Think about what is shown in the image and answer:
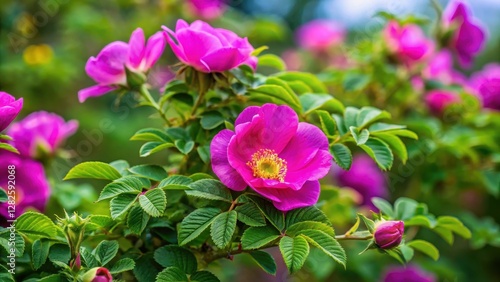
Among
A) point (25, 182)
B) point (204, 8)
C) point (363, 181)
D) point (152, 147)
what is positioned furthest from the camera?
point (204, 8)

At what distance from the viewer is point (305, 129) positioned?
674 mm

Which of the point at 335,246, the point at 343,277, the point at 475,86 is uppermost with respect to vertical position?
the point at 335,246

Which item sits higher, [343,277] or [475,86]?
[475,86]

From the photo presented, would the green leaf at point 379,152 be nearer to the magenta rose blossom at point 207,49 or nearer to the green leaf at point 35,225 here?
the magenta rose blossom at point 207,49

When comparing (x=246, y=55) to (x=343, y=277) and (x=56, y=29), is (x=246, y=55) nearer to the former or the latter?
(x=343, y=277)

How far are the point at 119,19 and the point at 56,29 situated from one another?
0.31 meters

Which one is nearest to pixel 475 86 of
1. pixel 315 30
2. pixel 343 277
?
pixel 343 277

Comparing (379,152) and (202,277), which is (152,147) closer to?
(202,277)

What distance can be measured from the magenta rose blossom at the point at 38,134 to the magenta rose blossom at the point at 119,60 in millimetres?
190

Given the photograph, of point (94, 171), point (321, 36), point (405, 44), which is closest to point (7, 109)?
point (94, 171)

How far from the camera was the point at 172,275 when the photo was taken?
1.94ft

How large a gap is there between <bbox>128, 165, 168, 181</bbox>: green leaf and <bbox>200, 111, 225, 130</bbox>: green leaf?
7cm

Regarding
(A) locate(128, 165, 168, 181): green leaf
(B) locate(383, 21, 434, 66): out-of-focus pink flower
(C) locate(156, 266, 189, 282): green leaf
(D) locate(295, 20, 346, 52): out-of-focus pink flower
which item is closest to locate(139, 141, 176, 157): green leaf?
(A) locate(128, 165, 168, 181): green leaf

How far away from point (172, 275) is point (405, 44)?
2.57 ft
